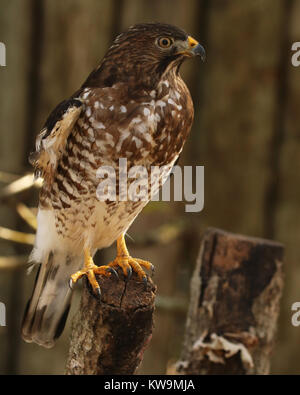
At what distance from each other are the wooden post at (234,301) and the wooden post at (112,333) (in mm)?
584

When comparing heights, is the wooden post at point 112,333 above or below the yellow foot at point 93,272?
below

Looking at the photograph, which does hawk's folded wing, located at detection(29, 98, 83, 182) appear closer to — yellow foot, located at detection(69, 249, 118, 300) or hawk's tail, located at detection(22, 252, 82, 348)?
yellow foot, located at detection(69, 249, 118, 300)

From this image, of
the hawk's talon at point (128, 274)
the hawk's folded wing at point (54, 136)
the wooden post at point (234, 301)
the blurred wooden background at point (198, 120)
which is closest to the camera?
the hawk's folded wing at point (54, 136)

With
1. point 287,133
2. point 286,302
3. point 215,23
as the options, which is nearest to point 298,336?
point 286,302

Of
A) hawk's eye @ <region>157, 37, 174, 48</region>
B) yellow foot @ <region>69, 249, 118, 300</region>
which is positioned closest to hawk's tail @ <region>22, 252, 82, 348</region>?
yellow foot @ <region>69, 249, 118, 300</region>

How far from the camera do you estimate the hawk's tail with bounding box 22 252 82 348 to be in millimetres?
2686

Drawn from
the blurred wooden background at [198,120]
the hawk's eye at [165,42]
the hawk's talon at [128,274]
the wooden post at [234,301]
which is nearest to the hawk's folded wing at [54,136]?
the hawk's eye at [165,42]

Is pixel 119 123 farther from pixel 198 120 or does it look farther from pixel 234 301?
pixel 198 120

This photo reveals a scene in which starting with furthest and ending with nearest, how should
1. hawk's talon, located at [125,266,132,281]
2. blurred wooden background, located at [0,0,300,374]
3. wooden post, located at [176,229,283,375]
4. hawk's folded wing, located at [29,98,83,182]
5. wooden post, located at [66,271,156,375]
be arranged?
blurred wooden background, located at [0,0,300,374], wooden post, located at [176,229,283,375], hawk's talon, located at [125,266,132,281], hawk's folded wing, located at [29,98,83,182], wooden post, located at [66,271,156,375]

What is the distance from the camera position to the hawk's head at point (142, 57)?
6.98 feet

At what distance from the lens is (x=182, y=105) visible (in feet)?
7.37

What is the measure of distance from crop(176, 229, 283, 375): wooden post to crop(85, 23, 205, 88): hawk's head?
2.78ft

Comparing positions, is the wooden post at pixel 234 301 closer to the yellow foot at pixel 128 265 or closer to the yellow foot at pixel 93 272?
the yellow foot at pixel 128 265

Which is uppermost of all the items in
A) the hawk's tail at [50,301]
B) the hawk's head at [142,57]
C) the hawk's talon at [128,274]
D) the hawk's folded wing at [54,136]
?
the hawk's head at [142,57]
